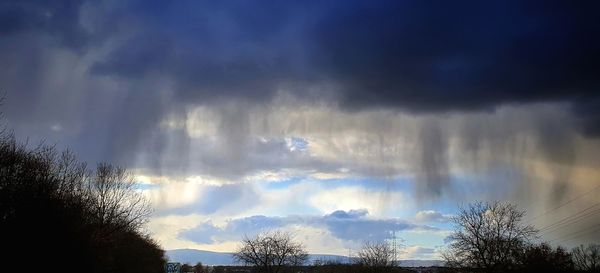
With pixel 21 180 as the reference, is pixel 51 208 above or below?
below

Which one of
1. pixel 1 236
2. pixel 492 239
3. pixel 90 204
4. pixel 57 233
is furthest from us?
pixel 492 239

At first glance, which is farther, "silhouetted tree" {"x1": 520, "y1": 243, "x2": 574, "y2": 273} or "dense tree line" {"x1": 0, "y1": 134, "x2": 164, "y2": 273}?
"silhouetted tree" {"x1": 520, "y1": 243, "x2": 574, "y2": 273}

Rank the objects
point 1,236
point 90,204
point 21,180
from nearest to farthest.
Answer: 1. point 1,236
2. point 21,180
3. point 90,204

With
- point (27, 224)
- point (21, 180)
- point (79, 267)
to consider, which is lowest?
point (79, 267)

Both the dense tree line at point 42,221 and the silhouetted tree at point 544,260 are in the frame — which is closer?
the dense tree line at point 42,221

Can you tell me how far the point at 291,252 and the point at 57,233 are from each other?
82.6 m

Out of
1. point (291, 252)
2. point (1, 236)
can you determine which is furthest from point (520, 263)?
point (1, 236)

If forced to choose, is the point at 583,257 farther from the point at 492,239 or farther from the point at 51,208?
the point at 51,208

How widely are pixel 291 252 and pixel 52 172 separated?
236ft

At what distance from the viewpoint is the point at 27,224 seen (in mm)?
38875

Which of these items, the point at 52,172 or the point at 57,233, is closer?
the point at 57,233

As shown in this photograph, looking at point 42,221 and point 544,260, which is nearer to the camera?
point 42,221

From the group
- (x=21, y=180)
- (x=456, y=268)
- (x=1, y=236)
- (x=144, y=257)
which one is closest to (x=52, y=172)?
(x=21, y=180)

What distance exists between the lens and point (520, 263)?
8644 cm
